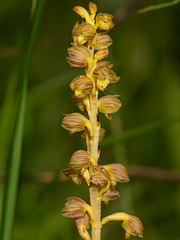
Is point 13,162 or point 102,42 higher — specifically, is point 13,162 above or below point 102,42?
below

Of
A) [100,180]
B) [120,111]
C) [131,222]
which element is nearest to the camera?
[100,180]

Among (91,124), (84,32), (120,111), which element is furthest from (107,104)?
(120,111)

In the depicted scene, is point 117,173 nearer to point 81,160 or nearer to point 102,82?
point 81,160

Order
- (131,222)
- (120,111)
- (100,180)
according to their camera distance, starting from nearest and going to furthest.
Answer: (100,180), (131,222), (120,111)

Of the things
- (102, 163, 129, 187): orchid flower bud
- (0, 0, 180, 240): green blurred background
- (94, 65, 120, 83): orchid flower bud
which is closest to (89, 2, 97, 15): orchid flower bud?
(94, 65, 120, 83): orchid flower bud

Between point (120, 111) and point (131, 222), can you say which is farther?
point (120, 111)

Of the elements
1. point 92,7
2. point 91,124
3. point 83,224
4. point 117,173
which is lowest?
point 83,224

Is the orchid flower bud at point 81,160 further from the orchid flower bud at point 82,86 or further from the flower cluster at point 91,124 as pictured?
the orchid flower bud at point 82,86

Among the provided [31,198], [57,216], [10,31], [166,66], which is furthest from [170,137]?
[10,31]
